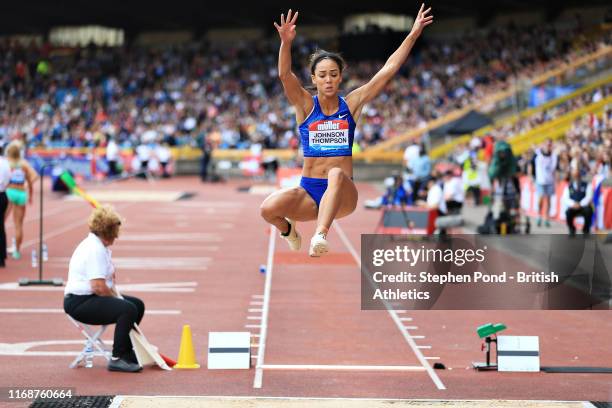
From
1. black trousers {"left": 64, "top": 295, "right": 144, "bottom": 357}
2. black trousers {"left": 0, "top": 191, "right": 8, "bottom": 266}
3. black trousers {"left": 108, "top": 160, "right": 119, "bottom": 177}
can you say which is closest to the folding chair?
black trousers {"left": 64, "top": 295, "right": 144, "bottom": 357}

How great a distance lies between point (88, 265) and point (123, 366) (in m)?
1.08

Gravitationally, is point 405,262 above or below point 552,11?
below

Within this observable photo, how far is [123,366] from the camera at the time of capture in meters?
9.98

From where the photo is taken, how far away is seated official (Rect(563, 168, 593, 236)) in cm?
1891

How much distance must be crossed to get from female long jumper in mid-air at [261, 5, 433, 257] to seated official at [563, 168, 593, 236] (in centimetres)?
1267

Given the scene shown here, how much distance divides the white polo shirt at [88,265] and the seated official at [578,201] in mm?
11434

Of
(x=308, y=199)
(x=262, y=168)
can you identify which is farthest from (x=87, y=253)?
(x=262, y=168)

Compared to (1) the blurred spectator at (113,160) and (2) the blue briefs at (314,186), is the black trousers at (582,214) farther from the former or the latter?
(1) the blurred spectator at (113,160)

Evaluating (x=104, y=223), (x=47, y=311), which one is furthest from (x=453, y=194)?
(x=104, y=223)

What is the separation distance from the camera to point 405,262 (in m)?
7.83

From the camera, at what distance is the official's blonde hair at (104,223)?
31.8 feet

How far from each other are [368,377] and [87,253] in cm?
300

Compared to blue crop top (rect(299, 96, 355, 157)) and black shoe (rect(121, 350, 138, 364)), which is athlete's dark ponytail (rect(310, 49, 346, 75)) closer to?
blue crop top (rect(299, 96, 355, 157))

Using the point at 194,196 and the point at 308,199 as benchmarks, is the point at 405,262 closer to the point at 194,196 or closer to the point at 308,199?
the point at 308,199
